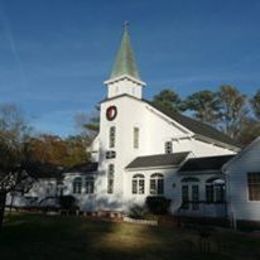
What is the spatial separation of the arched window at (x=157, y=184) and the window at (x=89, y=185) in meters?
6.45

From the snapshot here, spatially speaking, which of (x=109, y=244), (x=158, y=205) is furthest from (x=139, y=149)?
(x=109, y=244)

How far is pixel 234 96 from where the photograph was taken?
2421 inches

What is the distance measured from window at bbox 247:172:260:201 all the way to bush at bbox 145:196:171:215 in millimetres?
6721

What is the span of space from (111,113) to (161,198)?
9723 mm

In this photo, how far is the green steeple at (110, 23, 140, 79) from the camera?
3819 cm

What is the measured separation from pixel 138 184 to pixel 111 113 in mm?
6970

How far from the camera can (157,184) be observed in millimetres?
31906

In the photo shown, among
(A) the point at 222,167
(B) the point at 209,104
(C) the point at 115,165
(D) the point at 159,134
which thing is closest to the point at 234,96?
(B) the point at 209,104

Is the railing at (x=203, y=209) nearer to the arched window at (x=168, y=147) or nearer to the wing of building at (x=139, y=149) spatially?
the wing of building at (x=139, y=149)

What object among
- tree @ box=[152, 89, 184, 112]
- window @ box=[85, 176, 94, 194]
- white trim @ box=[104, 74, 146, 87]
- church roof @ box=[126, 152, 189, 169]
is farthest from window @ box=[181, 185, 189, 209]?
tree @ box=[152, 89, 184, 112]

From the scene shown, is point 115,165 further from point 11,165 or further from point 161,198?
point 11,165

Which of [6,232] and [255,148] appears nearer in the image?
[6,232]

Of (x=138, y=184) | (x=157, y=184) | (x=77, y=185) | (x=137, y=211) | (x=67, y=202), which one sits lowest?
(x=137, y=211)

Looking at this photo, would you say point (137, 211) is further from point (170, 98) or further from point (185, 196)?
point (170, 98)
